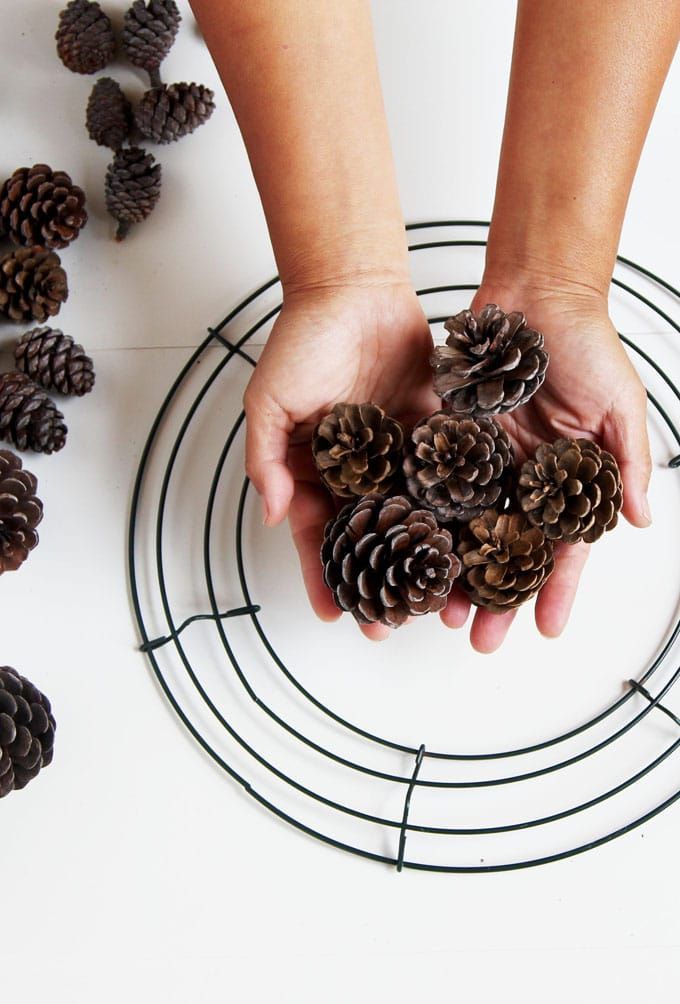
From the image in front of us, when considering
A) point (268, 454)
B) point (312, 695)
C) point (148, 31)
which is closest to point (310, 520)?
point (268, 454)

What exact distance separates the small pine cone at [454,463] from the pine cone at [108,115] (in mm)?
470

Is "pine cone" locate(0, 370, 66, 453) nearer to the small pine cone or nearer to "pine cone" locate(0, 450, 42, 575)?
"pine cone" locate(0, 450, 42, 575)

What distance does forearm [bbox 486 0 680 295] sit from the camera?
681mm

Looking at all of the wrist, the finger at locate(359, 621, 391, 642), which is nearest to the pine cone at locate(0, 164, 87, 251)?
the wrist

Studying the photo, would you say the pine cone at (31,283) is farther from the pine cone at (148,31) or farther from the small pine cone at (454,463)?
the small pine cone at (454,463)

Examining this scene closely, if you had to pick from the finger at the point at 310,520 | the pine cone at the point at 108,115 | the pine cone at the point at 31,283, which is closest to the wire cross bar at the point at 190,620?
the finger at the point at 310,520

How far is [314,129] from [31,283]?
0.32 meters

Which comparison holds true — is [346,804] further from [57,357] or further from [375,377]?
[57,357]

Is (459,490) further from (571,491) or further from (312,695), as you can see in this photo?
(312,695)

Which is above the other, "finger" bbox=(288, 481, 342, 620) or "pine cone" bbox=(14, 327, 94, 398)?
"pine cone" bbox=(14, 327, 94, 398)

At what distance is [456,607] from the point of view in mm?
716

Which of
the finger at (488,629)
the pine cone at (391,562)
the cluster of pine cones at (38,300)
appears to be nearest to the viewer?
the pine cone at (391,562)

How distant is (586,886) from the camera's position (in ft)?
2.63

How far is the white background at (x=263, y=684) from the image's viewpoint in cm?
80
